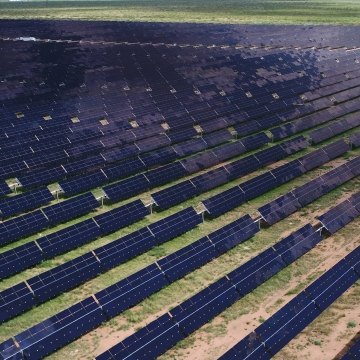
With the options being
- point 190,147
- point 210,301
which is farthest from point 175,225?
point 190,147

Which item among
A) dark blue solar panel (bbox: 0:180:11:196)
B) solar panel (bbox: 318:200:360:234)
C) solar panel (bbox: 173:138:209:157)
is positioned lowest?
dark blue solar panel (bbox: 0:180:11:196)

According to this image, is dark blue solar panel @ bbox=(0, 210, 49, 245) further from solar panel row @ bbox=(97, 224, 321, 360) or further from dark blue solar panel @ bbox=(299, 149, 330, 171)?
dark blue solar panel @ bbox=(299, 149, 330, 171)

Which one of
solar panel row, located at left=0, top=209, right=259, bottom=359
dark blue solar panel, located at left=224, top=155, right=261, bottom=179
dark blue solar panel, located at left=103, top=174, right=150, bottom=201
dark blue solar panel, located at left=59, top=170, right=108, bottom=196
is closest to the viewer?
solar panel row, located at left=0, top=209, right=259, bottom=359

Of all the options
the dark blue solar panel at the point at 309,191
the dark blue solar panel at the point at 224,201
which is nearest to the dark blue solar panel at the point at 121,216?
the dark blue solar panel at the point at 224,201

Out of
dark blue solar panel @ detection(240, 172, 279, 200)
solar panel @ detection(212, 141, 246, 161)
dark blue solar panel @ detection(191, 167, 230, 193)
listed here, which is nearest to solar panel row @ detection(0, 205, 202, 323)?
dark blue solar panel @ detection(191, 167, 230, 193)

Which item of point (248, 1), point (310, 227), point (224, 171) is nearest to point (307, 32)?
point (224, 171)

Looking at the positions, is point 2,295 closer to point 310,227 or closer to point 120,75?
point 310,227

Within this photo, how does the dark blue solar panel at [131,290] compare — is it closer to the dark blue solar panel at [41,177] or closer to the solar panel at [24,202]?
the solar panel at [24,202]
